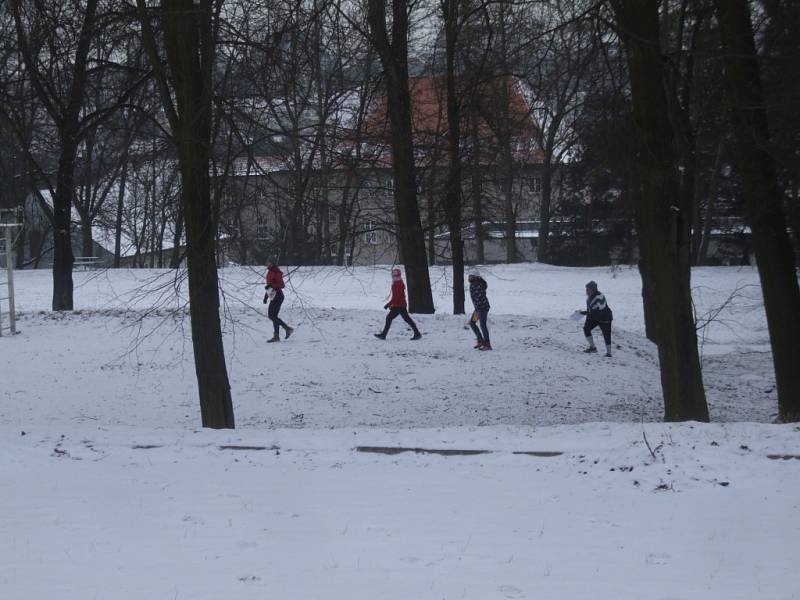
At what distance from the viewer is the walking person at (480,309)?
1703cm

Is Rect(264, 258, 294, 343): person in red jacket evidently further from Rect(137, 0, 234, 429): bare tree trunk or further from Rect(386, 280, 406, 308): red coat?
Rect(137, 0, 234, 429): bare tree trunk

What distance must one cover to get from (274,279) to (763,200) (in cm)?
941

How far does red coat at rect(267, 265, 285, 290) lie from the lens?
17.2 m

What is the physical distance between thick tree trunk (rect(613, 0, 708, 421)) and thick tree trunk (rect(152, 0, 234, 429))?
4783mm

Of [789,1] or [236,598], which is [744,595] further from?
[789,1]

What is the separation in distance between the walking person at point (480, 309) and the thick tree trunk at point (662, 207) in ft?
22.1

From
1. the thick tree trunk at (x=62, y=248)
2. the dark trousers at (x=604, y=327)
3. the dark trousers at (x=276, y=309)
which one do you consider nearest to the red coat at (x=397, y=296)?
the dark trousers at (x=276, y=309)

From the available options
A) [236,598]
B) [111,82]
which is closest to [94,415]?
[111,82]

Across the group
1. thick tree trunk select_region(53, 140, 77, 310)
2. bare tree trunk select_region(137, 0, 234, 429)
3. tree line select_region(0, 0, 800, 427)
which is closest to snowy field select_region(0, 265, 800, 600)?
bare tree trunk select_region(137, 0, 234, 429)

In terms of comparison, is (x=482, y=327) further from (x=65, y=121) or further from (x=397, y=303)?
(x=65, y=121)

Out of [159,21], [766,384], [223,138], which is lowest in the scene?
[766,384]

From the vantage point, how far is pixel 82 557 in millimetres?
5973

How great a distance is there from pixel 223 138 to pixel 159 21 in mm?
1523

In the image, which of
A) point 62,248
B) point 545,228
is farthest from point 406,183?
point 545,228
